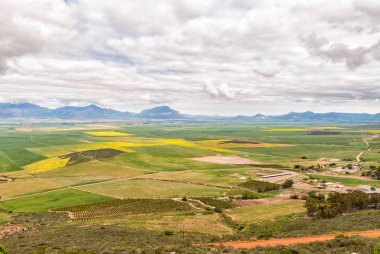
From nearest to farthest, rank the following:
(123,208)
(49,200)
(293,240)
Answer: (293,240) → (123,208) → (49,200)

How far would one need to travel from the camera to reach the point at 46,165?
482ft

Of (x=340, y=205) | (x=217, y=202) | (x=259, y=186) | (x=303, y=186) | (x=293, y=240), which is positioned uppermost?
(x=293, y=240)

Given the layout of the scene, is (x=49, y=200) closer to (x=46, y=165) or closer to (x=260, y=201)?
(x=260, y=201)

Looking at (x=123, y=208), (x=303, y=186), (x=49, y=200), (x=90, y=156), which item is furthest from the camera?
(x=90, y=156)

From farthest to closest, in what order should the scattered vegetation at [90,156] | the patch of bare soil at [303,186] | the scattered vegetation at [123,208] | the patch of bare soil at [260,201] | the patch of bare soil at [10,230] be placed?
the scattered vegetation at [90,156], the patch of bare soil at [303,186], the patch of bare soil at [260,201], the scattered vegetation at [123,208], the patch of bare soil at [10,230]

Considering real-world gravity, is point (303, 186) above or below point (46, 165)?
below

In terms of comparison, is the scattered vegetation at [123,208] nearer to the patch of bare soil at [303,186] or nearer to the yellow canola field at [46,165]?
the patch of bare soil at [303,186]

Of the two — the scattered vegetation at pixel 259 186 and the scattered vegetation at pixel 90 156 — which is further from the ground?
the scattered vegetation at pixel 90 156

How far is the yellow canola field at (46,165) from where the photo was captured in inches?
5418

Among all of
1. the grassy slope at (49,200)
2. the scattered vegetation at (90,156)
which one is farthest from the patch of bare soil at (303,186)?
the scattered vegetation at (90,156)

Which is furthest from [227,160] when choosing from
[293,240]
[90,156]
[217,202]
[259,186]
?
[293,240]

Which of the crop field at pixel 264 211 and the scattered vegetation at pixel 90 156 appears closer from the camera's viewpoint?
the crop field at pixel 264 211

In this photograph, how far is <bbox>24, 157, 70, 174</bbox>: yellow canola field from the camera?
452 ft

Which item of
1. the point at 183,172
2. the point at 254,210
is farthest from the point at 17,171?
the point at 254,210
